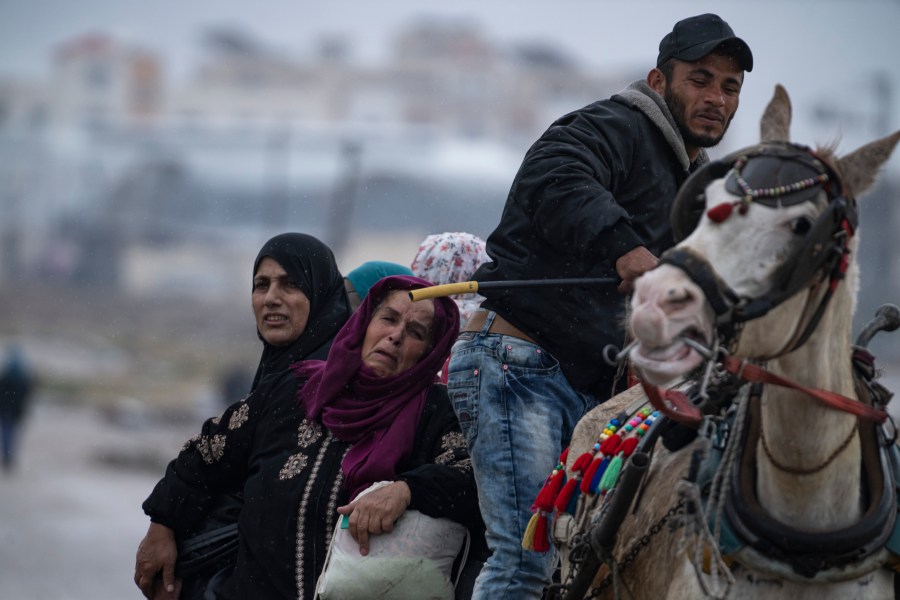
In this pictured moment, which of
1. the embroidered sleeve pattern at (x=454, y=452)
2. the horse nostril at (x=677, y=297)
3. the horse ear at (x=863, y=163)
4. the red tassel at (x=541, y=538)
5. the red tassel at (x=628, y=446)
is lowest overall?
the red tassel at (x=541, y=538)

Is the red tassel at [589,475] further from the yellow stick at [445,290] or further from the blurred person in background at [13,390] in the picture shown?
Result: the blurred person in background at [13,390]

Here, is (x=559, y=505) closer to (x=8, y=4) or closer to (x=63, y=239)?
(x=63, y=239)

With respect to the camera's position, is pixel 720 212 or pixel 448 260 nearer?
pixel 720 212

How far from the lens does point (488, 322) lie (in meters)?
4.68

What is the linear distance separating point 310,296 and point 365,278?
51 centimetres

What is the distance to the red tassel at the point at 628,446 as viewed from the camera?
4105 mm

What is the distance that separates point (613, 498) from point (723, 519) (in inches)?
18.6

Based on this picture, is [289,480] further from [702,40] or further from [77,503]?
[77,503]

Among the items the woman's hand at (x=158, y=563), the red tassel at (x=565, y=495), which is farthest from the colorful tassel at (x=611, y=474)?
the woman's hand at (x=158, y=563)

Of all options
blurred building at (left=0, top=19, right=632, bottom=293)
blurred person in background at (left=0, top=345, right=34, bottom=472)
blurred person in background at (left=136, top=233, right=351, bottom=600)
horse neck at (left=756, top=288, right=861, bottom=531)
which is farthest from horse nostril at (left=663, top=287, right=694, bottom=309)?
blurred building at (left=0, top=19, right=632, bottom=293)

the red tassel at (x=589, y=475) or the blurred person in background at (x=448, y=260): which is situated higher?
the blurred person in background at (x=448, y=260)

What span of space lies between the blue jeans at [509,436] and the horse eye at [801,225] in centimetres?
149

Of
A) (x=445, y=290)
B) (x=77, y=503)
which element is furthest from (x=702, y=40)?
(x=77, y=503)

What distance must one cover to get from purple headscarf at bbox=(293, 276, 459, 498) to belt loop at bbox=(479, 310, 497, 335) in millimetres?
351
